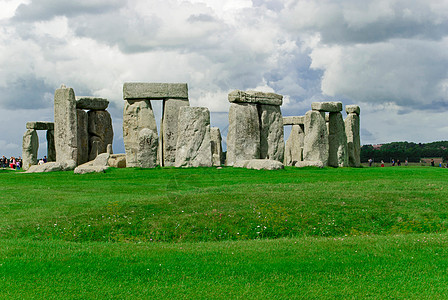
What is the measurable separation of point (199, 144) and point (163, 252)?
16.6 meters

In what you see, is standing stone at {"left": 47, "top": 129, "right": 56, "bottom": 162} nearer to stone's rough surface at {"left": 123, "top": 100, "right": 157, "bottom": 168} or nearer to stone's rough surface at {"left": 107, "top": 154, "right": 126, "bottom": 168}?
stone's rough surface at {"left": 123, "top": 100, "right": 157, "bottom": 168}

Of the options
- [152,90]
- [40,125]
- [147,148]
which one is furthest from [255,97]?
[40,125]

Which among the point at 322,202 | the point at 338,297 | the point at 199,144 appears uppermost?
the point at 199,144

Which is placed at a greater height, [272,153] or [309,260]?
[272,153]

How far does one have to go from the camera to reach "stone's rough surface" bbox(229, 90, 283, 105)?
27.8 metres

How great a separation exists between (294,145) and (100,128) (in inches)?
563

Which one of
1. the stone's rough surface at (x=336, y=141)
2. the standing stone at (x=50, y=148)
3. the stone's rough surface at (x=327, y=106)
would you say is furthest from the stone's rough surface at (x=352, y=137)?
the standing stone at (x=50, y=148)

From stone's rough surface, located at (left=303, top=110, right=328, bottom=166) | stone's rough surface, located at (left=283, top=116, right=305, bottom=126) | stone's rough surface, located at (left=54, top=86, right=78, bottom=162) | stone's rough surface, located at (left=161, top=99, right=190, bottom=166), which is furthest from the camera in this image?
stone's rough surface, located at (left=283, top=116, right=305, bottom=126)

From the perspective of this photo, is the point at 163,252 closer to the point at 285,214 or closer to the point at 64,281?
the point at 64,281

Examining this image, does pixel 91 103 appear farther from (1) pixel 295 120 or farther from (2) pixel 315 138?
(1) pixel 295 120

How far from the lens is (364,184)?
18.4 metres

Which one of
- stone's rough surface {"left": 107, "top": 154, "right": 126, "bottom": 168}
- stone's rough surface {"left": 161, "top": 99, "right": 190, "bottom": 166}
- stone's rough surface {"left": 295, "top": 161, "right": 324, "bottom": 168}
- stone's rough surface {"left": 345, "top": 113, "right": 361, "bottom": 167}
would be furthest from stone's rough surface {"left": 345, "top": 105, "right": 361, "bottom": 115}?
stone's rough surface {"left": 107, "top": 154, "right": 126, "bottom": 168}

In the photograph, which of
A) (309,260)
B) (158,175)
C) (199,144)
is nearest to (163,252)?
(309,260)

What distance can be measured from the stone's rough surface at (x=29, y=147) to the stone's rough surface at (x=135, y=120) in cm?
1209
